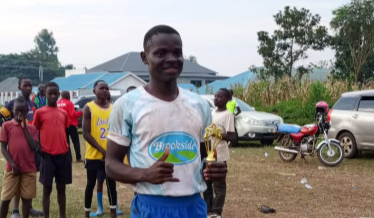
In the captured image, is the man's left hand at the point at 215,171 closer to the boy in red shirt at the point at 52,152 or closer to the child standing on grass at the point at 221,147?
the child standing on grass at the point at 221,147

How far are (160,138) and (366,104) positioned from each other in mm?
11587

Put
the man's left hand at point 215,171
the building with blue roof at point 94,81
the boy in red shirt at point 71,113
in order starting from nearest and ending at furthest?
1. the man's left hand at point 215,171
2. the boy in red shirt at point 71,113
3. the building with blue roof at point 94,81

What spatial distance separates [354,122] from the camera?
13.7m

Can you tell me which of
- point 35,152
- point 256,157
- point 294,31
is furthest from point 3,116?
point 294,31

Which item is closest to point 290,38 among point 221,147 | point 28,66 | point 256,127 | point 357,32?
point 357,32

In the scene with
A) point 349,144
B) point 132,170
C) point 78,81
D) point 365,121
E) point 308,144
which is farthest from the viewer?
point 78,81

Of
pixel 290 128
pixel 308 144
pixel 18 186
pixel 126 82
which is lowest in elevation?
pixel 308 144

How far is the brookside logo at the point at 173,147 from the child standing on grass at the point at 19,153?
395 centimetres

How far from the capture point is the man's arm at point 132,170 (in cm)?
283

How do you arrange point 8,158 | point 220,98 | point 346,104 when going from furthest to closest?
point 346,104 < point 220,98 < point 8,158

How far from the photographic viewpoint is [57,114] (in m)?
6.98

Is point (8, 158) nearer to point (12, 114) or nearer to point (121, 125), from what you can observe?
point (12, 114)

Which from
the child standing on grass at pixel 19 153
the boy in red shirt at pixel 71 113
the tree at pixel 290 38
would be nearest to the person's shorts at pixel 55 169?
the child standing on grass at pixel 19 153

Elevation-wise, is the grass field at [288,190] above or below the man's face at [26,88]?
below
